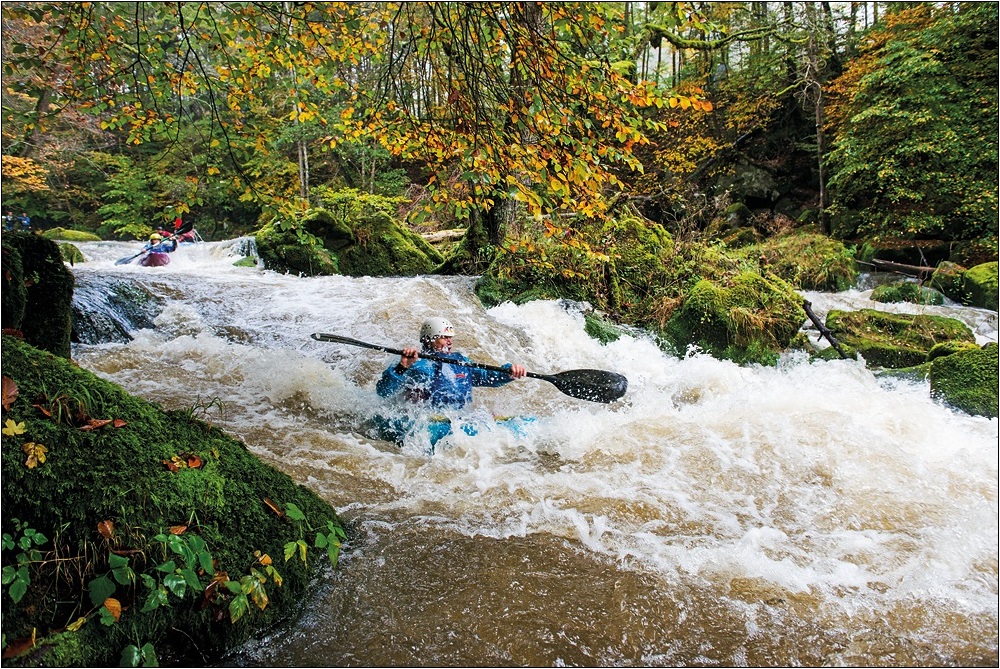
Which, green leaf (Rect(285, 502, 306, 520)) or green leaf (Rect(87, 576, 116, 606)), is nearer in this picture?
green leaf (Rect(87, 576, 116, 606))

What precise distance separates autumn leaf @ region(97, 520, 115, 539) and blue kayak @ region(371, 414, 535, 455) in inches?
90.1

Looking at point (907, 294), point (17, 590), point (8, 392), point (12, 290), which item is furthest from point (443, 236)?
point (17, 590)

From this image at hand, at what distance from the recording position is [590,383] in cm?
482

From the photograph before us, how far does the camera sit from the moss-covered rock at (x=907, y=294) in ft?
33.9

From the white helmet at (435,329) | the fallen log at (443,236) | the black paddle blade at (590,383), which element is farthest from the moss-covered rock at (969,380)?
the fallen log at (443,236)

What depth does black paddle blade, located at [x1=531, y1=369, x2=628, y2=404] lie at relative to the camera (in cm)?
477

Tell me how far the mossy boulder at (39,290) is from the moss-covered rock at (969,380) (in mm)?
6922

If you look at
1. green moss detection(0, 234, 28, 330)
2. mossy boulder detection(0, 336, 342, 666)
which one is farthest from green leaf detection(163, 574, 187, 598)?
green moss detection(0, 234, 28, 330)

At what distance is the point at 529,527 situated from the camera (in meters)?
2.98

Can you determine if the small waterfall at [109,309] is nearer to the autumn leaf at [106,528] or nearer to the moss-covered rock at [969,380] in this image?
the autumn leaf at [106,528]

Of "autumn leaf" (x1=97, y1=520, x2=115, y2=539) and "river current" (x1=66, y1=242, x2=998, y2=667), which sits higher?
"autumn leaf" (x1=97, y1=520, x2=115, y2=539)

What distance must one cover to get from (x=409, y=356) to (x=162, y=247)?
34.8ft

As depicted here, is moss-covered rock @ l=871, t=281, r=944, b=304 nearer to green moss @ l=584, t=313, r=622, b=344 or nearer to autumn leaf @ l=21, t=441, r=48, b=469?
green moss @ l=584, t=313, r=622, b=344

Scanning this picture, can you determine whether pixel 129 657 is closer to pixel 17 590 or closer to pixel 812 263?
pixel 17 590
